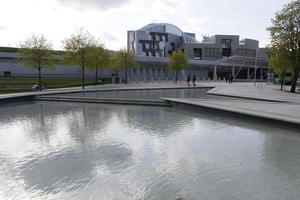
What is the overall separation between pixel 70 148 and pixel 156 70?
5405 centimetres

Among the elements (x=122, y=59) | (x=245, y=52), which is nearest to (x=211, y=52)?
(x=245, y=52)

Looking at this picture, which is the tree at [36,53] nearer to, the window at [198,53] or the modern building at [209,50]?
the modern building at [209,50]

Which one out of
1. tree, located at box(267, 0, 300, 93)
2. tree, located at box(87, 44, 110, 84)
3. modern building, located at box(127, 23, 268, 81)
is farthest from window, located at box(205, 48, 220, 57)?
tree, located at box(267, 0, 300, 93)

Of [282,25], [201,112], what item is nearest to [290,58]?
[282,25]

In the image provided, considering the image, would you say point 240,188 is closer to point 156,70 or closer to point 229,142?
point 229,142

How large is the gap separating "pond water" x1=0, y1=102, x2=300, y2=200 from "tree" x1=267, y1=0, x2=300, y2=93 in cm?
1823

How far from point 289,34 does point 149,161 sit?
2459cm

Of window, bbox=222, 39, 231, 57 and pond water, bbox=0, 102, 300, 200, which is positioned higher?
window, bbox=222, 39, 231, 57

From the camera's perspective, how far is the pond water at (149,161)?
13.7 feet

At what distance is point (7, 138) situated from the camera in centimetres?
761

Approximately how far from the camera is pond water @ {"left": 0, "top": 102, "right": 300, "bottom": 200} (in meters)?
4.16

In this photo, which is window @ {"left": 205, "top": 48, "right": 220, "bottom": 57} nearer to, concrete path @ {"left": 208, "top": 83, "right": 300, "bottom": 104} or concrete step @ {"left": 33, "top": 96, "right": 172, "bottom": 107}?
concrete path @ {"left": 208, "top": 83, "right": 300, "bottom": 104}

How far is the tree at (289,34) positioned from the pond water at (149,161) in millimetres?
18233

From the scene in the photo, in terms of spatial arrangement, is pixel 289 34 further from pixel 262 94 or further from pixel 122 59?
pixel 122 59
